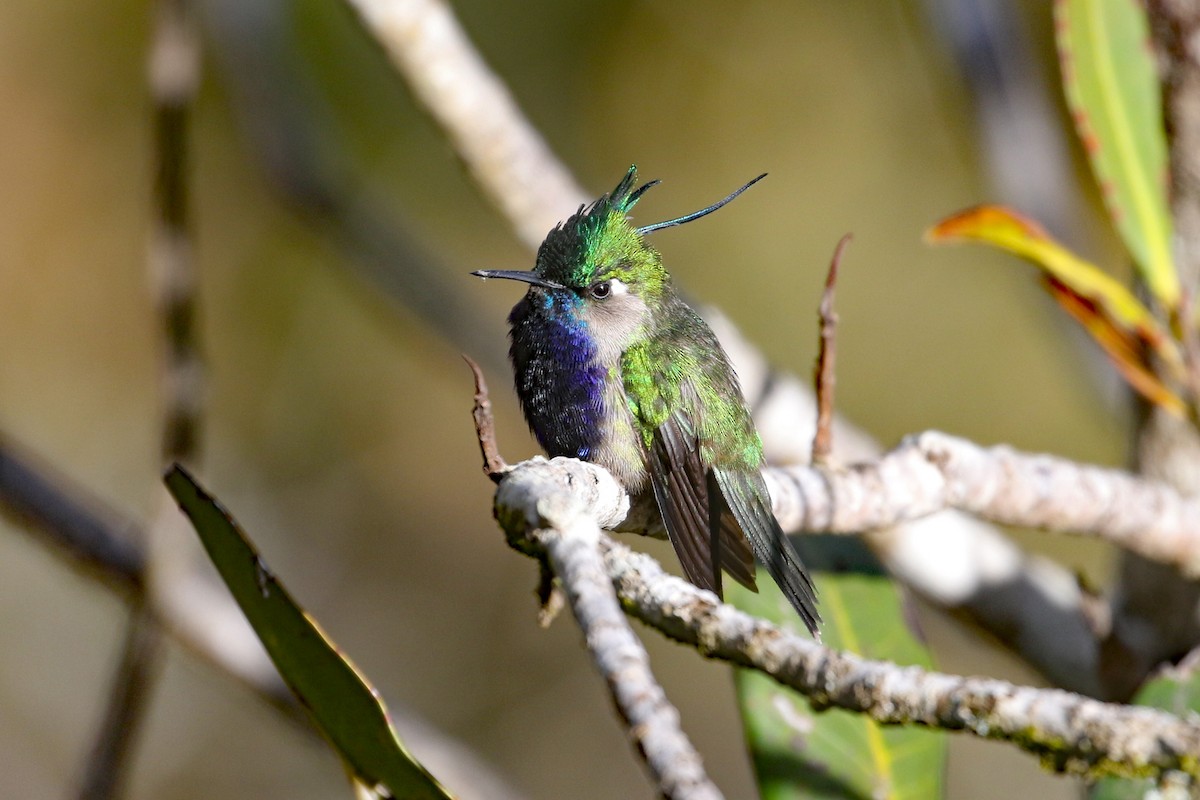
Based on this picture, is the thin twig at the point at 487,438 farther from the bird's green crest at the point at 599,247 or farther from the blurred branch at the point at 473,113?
the blurred branch at the point at 473,113

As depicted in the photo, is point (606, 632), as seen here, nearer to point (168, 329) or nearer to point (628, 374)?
point (628, 374)

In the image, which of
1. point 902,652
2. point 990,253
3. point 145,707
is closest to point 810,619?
point 902,652

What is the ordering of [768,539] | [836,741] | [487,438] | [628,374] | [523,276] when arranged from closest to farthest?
[487,438] < [768,539] < [836,741] < [523,276] < [628,374]

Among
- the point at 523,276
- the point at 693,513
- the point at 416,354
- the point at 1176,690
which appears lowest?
the point at 1176,690

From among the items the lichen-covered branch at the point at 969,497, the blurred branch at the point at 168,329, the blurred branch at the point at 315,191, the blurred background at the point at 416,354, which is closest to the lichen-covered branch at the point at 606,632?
the lichen-covered branch at the point at 969,497

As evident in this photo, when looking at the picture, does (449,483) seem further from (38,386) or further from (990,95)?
(990,95)

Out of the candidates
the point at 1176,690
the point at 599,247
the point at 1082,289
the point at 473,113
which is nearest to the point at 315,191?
the point at 473,113
